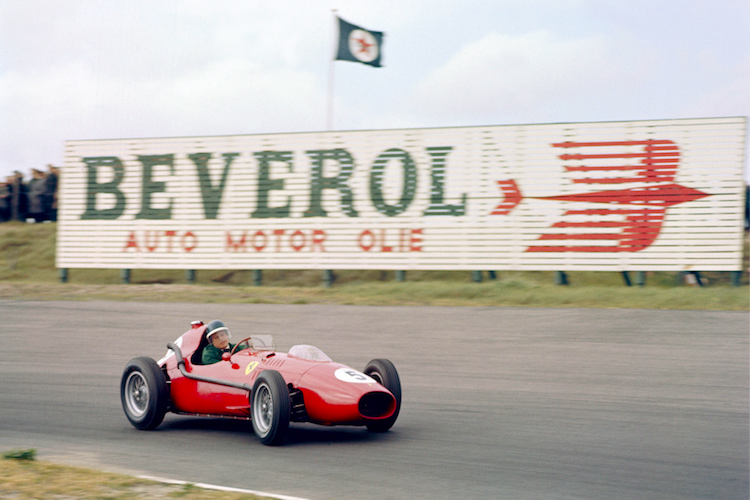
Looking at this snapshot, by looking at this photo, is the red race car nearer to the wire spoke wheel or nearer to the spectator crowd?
the wire spoke wheel

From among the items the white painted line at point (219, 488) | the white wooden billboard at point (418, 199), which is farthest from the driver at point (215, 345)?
the white wooden billboard at point (418, 199)

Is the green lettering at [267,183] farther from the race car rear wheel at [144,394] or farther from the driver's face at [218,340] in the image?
the driver's face at [218,340]

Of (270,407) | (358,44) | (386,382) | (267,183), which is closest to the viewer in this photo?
(270,407)

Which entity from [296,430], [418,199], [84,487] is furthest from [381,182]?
[84,487]

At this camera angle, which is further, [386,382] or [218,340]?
[218,340]

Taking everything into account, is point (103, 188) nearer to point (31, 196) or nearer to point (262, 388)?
point (31, 196)

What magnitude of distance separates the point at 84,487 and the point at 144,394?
9.30ft

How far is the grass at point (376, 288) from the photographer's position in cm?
1766

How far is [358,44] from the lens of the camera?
2389cm

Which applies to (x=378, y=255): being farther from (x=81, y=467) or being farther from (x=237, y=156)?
(x=81, y=467)

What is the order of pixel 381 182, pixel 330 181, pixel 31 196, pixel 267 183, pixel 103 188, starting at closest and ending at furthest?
pixel 381 182 < pixel 330 181 < pixel 267 183 < pixel 103 188 < pixel 31 196

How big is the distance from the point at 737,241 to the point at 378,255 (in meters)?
8.64

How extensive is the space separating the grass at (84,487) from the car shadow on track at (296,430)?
67.9 inches

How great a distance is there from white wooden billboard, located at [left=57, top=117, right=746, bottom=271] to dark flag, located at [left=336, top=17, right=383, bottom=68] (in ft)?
11.9
